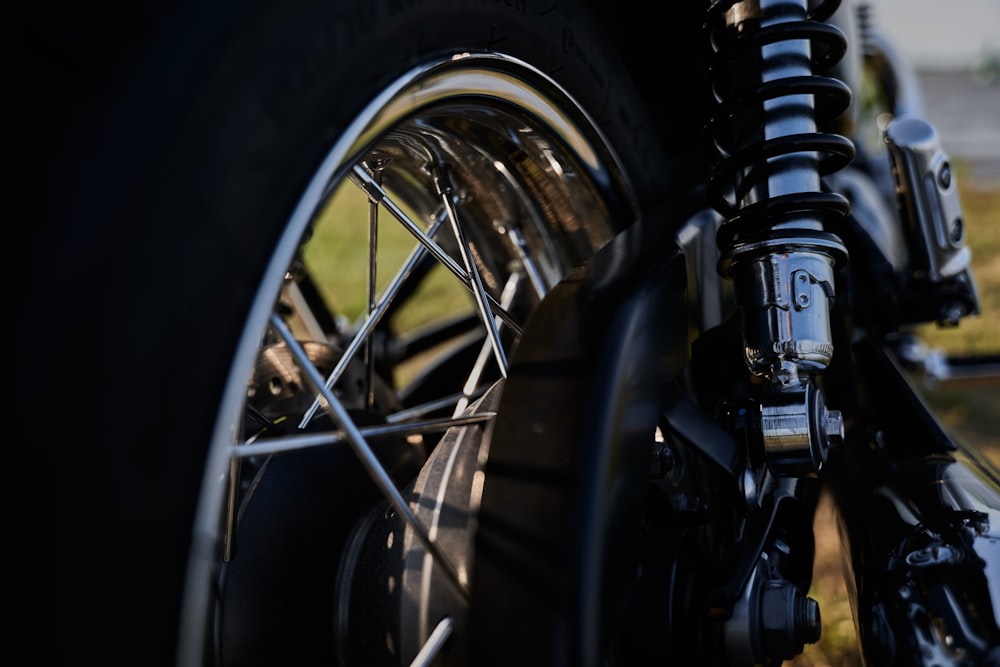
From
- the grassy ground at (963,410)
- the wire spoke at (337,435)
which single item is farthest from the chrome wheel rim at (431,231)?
the grassy ground at (963,410)

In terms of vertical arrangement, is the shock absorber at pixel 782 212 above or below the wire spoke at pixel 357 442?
above

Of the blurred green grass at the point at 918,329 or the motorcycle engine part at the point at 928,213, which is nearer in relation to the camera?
the motorcycle engine part at the point at 928,213

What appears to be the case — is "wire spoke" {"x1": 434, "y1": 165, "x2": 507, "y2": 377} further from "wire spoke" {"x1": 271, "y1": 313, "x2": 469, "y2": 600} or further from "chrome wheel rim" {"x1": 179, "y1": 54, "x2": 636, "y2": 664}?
"wire spoke" {"x1": 271, "y1": 313, "x2": 469, "y2": 600}

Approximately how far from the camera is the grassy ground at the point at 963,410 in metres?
1.43

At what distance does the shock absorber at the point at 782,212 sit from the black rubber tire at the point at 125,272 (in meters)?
0.46

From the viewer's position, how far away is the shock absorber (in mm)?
768

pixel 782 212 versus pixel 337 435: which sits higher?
pixel 782 212

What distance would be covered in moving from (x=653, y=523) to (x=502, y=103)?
15.6 inches

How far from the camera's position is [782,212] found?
78cm

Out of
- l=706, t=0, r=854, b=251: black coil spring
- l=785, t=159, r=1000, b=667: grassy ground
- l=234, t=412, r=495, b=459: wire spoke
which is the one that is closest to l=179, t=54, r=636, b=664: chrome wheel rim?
l=234, t=412, r=495, b=459: wire spoke

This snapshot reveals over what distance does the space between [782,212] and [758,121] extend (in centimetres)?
10

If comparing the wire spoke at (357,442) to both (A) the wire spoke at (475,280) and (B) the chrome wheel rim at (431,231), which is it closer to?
(B) the chrome wheel rim at (431,231)

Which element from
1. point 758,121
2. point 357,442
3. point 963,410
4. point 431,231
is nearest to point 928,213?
point 758,121

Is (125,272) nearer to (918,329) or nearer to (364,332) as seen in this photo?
(364,332)
